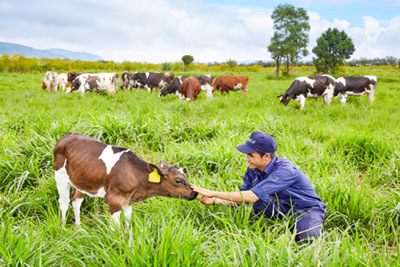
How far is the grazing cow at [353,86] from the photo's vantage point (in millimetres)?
11875

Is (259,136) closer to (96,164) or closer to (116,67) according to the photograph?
(96,164)

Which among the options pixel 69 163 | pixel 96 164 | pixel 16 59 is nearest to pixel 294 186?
pixel 96 164

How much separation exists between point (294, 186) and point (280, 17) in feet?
134

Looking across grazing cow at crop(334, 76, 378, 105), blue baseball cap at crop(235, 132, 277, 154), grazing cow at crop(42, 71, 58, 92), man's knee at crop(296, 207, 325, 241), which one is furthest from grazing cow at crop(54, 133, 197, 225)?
grazing cow at crop(42, 71, 58, 92)

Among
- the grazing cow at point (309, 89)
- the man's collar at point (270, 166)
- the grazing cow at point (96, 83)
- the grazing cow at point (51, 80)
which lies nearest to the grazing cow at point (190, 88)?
the grazing cow at point (309, 89)

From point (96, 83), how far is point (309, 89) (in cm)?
982

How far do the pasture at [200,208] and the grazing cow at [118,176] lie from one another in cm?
21

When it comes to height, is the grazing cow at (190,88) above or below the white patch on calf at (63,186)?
above

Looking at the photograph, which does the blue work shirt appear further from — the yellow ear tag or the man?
the yellow ear tag

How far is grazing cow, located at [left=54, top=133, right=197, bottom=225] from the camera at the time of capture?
8.71 ft

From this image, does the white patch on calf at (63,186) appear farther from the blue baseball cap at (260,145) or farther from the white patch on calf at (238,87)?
the white patch on calf at (238,87)

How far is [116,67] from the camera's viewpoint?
32.7m

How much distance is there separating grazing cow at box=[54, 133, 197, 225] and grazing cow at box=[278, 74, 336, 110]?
27.2 feet

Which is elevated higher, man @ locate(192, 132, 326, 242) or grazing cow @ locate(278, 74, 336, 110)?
grazing cow @ locate(278, 74, 336, 110)
